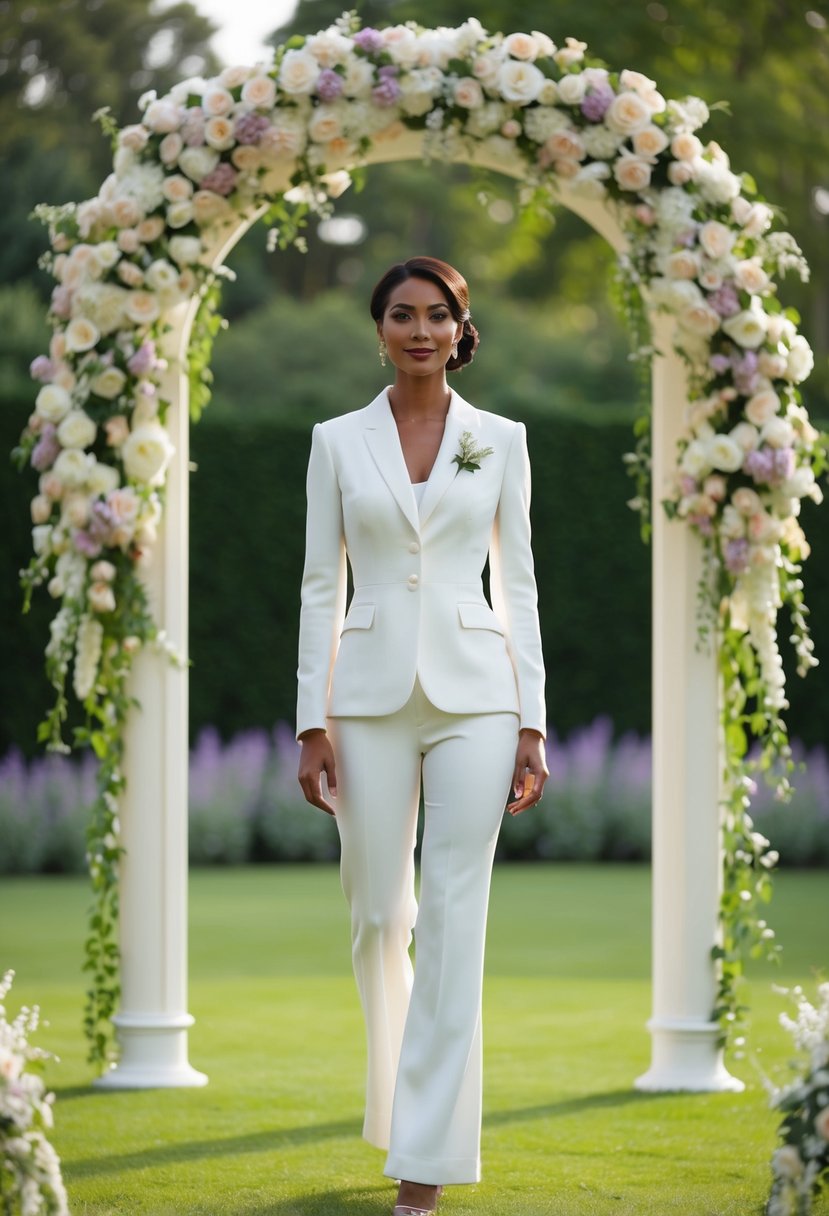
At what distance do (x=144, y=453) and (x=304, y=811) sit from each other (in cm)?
594

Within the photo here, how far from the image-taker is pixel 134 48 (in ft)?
74.8

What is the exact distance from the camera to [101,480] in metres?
5.03

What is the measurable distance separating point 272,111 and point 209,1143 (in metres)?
2.80

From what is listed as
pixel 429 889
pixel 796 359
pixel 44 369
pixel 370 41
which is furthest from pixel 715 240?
pixel 429 889

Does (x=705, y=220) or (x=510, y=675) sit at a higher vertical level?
(x=705, y=220)

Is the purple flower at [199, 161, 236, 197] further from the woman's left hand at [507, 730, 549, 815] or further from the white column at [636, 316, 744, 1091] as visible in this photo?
the woman's left hand at [507, 730, 549, 815]

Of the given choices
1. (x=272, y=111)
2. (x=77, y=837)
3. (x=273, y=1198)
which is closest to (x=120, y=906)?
(x=273, y=1198)

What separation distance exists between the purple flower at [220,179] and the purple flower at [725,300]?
140 centimetres

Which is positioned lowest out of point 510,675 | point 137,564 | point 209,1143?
point 209,1143

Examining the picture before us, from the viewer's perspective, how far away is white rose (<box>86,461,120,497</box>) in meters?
5.02

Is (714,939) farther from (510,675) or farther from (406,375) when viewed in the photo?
(406,375)

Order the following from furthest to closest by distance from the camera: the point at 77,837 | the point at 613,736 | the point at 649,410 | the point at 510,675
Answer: the point at 613,736 → the point at 77,837 → the point at 649,410 → the point at 510,675

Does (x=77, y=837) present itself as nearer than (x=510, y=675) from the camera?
No

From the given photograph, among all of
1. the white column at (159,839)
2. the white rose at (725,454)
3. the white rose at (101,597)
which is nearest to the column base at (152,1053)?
the white column at (159,839)
